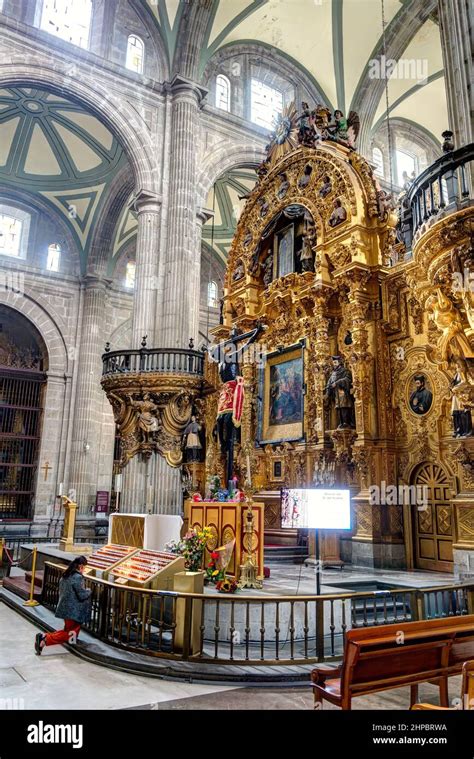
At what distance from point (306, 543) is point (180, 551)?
565 cm

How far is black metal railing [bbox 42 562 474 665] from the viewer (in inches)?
217

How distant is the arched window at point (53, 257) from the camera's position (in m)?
23.5

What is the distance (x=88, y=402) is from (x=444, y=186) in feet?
56.4

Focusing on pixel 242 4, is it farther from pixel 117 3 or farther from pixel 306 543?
pixel 306 543

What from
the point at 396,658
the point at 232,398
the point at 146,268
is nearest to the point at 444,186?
the point at 232,398

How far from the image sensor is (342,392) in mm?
11797

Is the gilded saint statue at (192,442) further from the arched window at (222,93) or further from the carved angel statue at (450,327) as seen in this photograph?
the arched window at (222,93)

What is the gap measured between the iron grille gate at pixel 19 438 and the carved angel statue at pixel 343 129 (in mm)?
14910

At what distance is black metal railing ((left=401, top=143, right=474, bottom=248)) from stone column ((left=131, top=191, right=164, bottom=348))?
856cm

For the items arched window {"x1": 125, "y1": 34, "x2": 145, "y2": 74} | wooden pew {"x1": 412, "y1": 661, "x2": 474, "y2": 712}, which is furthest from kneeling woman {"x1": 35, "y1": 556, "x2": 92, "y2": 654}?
arched window {"x1": 125, "y1": 34, "x2": 145, "y2": 74}

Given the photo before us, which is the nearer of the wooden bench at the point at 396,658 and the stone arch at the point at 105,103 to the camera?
the wooden bench at the point at 396,658

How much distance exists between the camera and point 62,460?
856 inches

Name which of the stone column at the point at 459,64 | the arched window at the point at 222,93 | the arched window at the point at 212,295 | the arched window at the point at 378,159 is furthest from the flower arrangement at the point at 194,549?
the arched window at the point at 212,295

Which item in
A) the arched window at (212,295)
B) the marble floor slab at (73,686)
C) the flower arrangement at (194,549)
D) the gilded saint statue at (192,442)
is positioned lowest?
the marble floor slab at (73,686)
